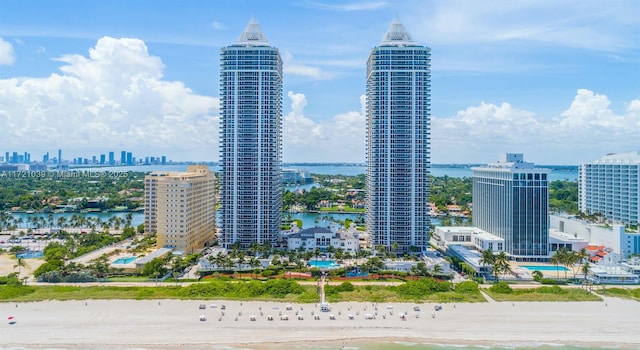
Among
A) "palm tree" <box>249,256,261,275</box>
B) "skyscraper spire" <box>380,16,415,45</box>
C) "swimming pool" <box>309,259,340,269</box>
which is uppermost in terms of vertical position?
"skyscraper spire" <box>380,16,415,45</box>

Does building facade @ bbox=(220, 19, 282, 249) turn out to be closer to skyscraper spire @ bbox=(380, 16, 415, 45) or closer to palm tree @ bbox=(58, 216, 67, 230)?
skyscraper spire @ bbox=(380, 16, 415, 45)

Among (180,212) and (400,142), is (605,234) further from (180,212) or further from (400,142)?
(180,212)

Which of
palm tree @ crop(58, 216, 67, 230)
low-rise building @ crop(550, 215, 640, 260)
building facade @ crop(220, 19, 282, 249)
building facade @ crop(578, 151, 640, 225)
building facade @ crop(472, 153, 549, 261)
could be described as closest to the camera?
building facade @ crop(472, 153, 549, 261)

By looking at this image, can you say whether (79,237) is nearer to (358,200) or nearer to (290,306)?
(290,306)

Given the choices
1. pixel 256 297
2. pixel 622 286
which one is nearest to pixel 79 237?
pixel 256 297

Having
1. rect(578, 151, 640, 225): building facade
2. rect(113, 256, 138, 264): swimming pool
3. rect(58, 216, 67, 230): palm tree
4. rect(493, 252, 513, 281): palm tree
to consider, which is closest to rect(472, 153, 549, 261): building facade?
rect(493, 252, 513, 281): palm tree

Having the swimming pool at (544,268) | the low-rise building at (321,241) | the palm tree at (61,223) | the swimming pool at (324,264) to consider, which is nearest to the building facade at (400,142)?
the low-rise building at (321,241)

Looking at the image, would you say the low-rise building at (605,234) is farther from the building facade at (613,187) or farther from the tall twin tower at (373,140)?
the tall twin tower at (373,140)
